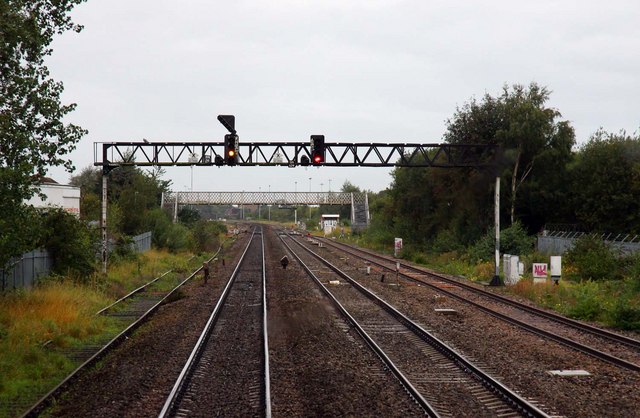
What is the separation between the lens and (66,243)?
23781 millimetres

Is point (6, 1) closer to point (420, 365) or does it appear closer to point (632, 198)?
point (420, 365)

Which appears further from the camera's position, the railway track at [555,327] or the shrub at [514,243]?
the shrub at [514,243]

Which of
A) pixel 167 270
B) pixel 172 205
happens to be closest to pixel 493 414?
pixel 167 270

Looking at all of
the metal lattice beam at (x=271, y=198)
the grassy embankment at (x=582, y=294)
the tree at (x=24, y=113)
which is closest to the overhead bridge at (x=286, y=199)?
the metal lattice beam at (x=271, y=198)

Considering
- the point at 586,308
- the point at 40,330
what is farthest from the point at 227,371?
the point at 586,308

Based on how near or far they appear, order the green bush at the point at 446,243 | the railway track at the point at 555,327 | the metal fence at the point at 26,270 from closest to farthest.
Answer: the railway track at the point at 555,327, the metal fence at the point at 26,270, the green bush at the point at 446,243

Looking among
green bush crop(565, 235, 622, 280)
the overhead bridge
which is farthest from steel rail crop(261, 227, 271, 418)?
the overhead bridge

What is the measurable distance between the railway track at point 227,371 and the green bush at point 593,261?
16.3 metres

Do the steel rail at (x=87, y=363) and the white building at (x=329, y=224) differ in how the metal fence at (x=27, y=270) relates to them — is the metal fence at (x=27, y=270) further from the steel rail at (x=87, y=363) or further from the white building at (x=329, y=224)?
the white building at (x=329, y=224)

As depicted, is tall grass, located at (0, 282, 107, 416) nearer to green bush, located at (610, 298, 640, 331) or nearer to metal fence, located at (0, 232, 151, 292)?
metal fence, located at (0, 232, 151, 292)

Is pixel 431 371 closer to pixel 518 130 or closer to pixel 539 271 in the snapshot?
A: pixel 539 271

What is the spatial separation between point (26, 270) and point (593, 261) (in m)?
23.7

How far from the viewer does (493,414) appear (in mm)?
9547

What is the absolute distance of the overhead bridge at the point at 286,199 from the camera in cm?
10497
